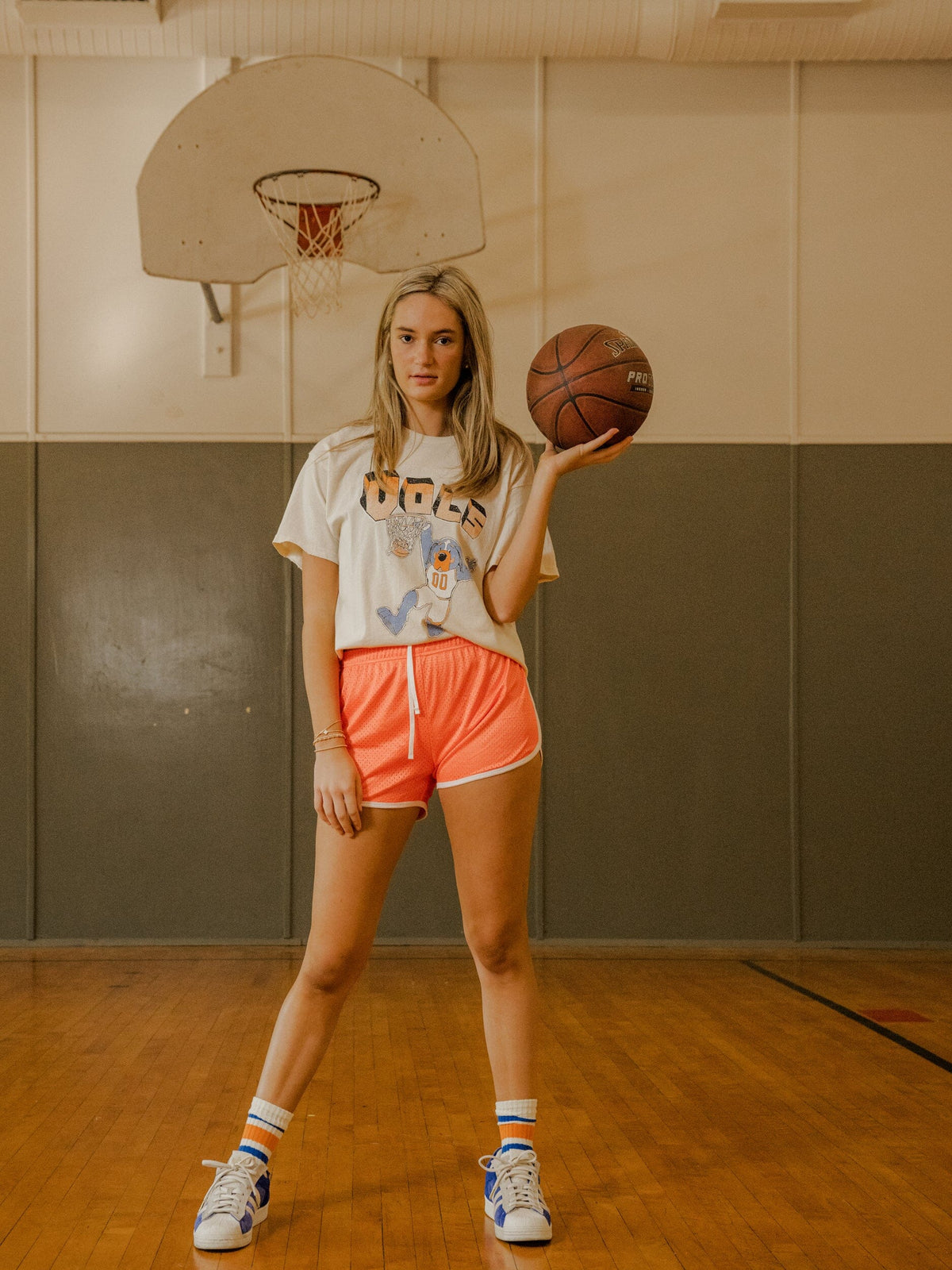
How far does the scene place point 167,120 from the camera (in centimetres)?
507

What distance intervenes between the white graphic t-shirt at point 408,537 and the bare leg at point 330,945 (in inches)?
12.8

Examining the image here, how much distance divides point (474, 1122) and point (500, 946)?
78 cm

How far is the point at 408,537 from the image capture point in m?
1.98

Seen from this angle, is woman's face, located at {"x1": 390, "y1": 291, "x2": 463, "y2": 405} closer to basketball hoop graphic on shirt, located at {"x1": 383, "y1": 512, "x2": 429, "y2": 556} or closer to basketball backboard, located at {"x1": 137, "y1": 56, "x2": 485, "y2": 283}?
basketball hoop graphic on shirt, located at {"x1": 383, "y1": 512, "x2": 429, "y2": 556}

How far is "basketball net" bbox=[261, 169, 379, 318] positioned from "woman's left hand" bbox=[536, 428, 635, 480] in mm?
2700

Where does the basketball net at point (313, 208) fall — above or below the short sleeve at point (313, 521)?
above

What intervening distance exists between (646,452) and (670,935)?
206cm

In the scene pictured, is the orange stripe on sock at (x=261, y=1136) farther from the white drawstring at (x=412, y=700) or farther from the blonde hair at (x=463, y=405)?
the blonde hair at (x=463, y=405)

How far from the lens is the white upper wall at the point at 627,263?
5031 millimetres

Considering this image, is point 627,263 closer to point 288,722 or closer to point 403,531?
point 288,722

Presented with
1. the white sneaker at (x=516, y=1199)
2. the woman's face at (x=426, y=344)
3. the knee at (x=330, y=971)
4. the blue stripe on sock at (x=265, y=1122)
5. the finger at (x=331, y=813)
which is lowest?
the white sneaker at (x=516, y=1199)

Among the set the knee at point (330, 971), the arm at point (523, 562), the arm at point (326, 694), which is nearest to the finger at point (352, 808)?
the arm at point (326, 694)

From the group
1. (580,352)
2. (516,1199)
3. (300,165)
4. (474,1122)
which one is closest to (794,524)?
(300,165)

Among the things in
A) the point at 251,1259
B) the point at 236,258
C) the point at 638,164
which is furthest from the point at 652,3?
the point at 251,1259
